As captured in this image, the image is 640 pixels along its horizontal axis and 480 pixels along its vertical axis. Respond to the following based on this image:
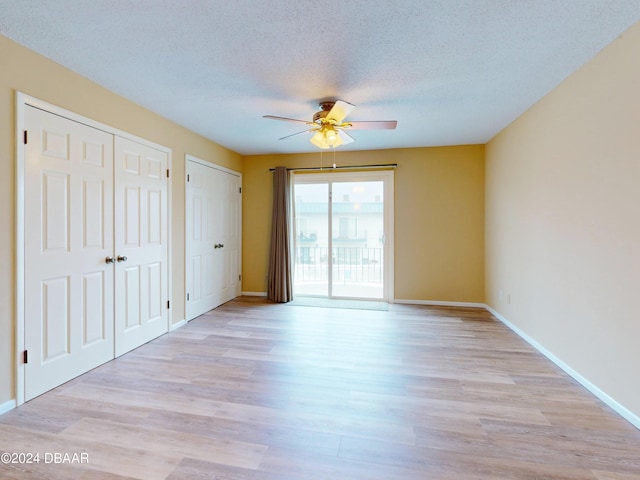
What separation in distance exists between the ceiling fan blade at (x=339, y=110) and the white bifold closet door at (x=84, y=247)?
198cm

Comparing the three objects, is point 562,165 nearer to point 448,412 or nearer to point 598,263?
point 598,263

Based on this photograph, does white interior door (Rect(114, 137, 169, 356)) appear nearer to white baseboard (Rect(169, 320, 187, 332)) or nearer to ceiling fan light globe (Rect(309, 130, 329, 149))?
white baseboard (Rect(169, 320, 187, 332))

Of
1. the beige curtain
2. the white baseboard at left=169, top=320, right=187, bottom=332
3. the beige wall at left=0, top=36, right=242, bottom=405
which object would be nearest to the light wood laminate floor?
the white baseboard at left=169, top=320, right=187, bottom=332

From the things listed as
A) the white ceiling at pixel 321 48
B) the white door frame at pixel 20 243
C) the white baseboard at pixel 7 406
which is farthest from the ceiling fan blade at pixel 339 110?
the white baseboard at pixel 7 406

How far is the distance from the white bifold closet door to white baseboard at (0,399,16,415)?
0.24 feet

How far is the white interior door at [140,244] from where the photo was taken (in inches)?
112

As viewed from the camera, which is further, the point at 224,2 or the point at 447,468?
the point at 224,2

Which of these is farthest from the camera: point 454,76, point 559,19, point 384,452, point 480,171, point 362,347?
point 480,171

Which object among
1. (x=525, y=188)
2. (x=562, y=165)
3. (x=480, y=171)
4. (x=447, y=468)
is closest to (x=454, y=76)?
(x=562, y=165)

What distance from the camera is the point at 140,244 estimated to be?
10.2 ft

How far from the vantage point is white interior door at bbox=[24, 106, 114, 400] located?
2129 mm

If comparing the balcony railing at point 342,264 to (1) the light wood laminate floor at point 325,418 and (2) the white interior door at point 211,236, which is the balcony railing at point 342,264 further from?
(1) the light wood laminate floor at point 325,418

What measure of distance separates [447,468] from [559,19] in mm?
2595

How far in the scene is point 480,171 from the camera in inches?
177
